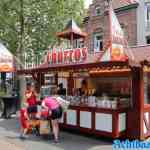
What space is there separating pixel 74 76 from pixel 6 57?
295 cm

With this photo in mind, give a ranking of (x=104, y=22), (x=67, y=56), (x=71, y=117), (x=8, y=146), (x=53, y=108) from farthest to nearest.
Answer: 1. (x=104, y=22)
2. (x=71, y=117)
3. (x=67, y=56)
4. (x=53, y=108)
5. (x=8, y=146)

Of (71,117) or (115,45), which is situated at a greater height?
(115,45)

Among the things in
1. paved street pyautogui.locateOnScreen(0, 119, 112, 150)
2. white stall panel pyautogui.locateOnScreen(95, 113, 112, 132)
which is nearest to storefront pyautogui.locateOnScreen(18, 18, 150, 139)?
white stall panel pyautogui.locateOnScreen(95, 113, 112, 132)

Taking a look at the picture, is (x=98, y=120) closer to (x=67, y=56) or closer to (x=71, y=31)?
(x=67, y=56)

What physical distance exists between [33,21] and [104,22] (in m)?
9.92

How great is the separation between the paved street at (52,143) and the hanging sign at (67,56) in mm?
2469

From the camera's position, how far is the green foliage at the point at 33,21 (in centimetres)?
1766

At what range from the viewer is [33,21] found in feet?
60.5

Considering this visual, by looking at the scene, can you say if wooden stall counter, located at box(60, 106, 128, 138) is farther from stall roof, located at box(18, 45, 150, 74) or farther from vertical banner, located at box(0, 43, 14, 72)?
vertical banner, located at box(0, 43, 14, 72)

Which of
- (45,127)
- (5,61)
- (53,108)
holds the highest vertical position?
(5,61)

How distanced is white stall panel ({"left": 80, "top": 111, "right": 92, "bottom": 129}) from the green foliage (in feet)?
27.8

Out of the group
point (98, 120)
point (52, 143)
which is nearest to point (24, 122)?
point (52, 143)

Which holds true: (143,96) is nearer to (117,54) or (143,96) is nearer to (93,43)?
(117,54)

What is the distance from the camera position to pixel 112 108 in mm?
8898
